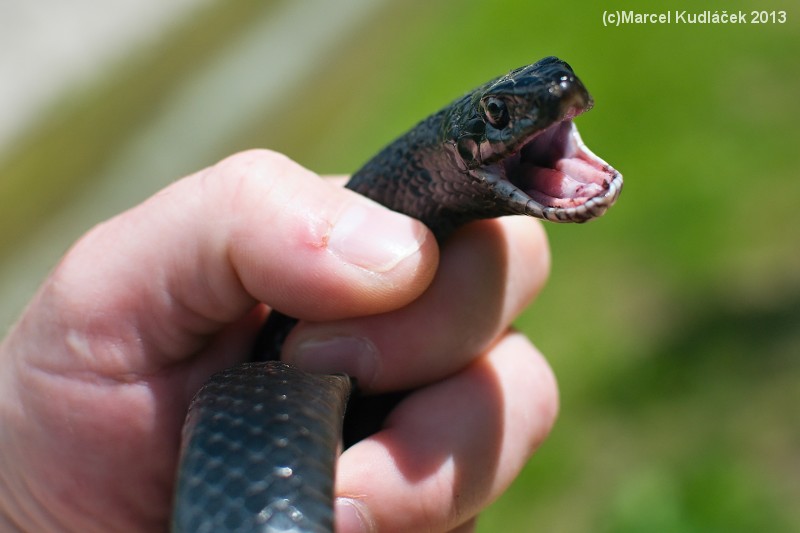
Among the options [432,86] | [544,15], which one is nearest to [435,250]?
[432,86]

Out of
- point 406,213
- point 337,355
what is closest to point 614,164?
point 406,213

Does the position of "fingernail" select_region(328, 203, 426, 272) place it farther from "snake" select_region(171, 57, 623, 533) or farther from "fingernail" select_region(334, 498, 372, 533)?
"fingernail" select_region(334, 498, 372, 533)

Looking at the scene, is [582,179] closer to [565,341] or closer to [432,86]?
[565,341]

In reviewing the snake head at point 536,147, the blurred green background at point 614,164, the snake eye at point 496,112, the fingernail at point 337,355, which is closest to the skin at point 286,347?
the fingernail at point 337,355

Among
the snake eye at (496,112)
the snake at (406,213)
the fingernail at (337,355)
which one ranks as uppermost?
the snake eye at (496,112)

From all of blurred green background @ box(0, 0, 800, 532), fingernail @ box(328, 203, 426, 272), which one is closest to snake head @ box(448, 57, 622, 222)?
fingernail @ box(328, 203, 426, 272)

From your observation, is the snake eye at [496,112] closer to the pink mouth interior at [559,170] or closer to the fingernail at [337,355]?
the pink mouth interior at [559,170]
